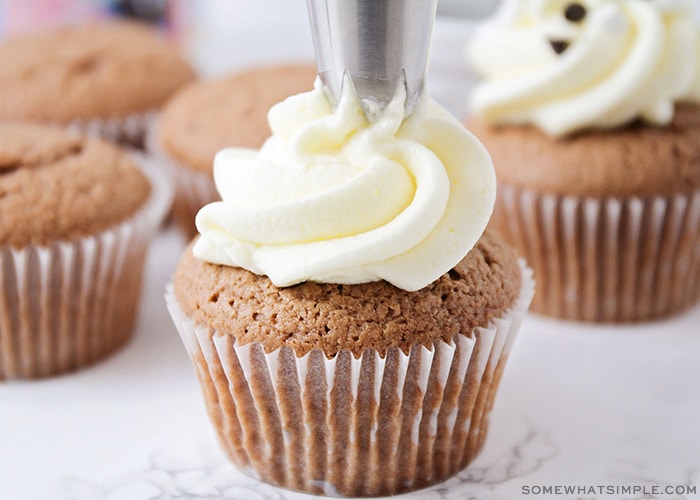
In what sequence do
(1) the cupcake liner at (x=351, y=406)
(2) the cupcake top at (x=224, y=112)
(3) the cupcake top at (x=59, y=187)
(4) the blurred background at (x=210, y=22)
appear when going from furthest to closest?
1. (4) the blurred background at (x=210, y=22)
2. (2) the cupcake top at (x=224, y=112)
3. (3) the cupcake top at (x=59, y=187)
4. (1) the cupcake liner at (x=351, y=406)

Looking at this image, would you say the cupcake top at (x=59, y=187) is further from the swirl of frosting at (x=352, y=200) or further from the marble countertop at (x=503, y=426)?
the swirl of frosting at (x=352, y=200)

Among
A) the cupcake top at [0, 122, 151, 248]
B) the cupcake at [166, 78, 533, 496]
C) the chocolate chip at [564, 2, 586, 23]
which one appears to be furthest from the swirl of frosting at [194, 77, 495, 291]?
the chocolate chip at [564, 2, 586, 23]

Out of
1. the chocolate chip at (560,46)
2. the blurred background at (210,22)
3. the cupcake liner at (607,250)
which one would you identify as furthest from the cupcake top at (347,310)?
the blurred background at (210,22)

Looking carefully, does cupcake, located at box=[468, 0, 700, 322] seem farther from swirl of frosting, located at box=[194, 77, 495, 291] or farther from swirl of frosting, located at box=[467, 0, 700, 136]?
swirl of frosting, located at box=[194, 77, 495, 291]

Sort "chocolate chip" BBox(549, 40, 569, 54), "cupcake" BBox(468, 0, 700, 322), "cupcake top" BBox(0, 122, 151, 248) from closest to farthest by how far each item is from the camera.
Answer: "cupcake top" BBox(0, 122, 151, 248)
"cupcake" BBox(468, 0, 700, 322)
"chocolate chip" BBox(549, 40, 569, 54)

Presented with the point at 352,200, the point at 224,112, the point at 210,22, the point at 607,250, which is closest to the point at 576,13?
the point at 607,250

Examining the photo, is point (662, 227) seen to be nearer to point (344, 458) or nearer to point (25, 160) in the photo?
point (344, 458)

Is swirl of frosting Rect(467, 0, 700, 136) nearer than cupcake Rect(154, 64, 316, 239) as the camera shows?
Yes
